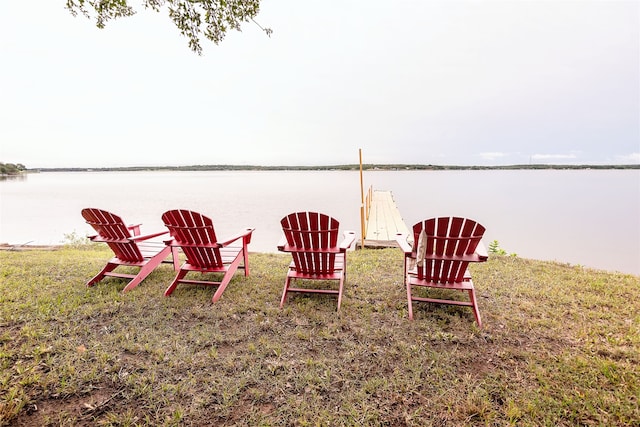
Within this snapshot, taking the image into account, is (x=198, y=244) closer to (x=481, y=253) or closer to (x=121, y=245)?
(x=121, y=245)

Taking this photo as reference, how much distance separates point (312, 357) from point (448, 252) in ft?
5.63

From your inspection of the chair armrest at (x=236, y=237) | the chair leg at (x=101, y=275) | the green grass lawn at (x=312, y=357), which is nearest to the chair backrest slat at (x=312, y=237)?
the green grass lawn at (x=312, y=357)

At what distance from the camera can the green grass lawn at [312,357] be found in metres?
1.82

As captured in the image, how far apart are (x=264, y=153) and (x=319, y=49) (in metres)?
25.3

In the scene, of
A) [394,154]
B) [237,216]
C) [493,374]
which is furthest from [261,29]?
[394,154]

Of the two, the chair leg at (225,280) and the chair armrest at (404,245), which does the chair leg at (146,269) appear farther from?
the chair armrest at (404,245)

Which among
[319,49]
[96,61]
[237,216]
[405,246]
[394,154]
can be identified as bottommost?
[237,216]

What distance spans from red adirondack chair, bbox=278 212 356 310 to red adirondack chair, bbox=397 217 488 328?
2.71 feet

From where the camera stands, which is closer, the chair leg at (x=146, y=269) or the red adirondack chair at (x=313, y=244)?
the red adirondack chair at (x=313, y=244)

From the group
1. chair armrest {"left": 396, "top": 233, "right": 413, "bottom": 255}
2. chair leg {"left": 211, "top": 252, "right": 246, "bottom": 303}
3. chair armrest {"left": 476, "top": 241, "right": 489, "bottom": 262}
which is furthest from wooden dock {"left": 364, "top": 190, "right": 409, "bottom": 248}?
chair leg {"left": 211, "top": 252, "right": 246, "bottom": 303}

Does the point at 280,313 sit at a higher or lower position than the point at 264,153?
lower

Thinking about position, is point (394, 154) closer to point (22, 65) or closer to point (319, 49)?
point (319, 49)

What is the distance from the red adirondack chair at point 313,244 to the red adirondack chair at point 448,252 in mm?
826

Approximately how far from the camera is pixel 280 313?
3100mm
